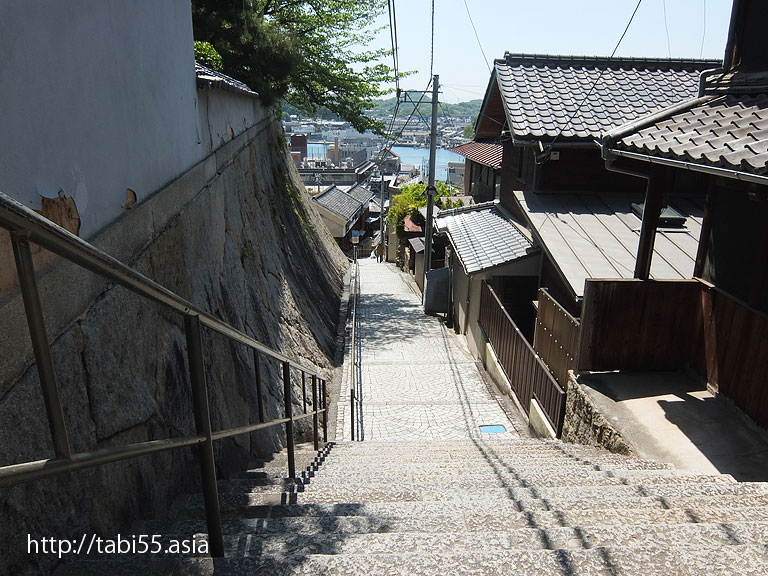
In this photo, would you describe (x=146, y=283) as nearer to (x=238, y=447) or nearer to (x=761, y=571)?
(x=761, y=571)

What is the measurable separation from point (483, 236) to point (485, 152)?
25.0ft

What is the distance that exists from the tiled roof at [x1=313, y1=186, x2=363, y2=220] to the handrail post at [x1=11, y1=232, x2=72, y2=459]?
37507 mm

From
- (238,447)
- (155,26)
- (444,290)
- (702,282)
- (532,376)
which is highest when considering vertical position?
(155,26)

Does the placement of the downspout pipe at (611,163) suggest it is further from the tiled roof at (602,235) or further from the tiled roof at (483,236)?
the tiled roof at (483,236)

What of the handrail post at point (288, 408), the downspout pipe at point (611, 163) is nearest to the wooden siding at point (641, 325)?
the downspout pipe at point (611, 163)

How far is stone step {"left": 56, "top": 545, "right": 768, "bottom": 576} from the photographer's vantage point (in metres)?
2.05

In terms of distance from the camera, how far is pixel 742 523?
2719 millimetres

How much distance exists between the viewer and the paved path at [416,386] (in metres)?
8.61

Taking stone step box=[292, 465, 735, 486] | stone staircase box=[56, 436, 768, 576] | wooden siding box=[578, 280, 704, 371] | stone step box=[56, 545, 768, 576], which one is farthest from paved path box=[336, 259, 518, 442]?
stone step box=[56, 545, 768, 576]

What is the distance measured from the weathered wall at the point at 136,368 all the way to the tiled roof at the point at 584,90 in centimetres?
723

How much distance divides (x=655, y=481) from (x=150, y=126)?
16.2ft

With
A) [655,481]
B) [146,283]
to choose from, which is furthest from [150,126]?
[655,481]

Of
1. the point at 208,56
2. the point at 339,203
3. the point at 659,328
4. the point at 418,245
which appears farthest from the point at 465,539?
the point at 339,203

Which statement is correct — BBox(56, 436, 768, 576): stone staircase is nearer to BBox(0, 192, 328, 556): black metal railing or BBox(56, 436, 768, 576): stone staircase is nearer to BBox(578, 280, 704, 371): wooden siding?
BBox(0, 192, 328, 556): black metal railing
